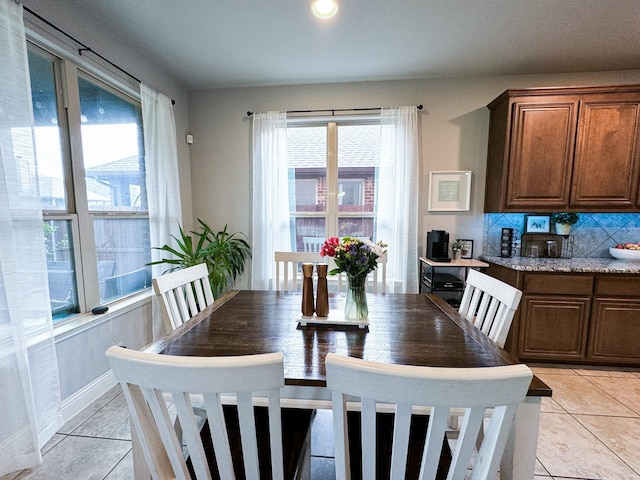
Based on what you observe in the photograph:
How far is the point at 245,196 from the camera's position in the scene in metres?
3.22

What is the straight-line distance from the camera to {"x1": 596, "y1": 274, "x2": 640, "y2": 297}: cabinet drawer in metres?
2.25

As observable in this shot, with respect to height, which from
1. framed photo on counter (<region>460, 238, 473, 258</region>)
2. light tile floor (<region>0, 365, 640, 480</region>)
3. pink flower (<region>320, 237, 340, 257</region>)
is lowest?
light tile floor (<region>0, 365, 640, 480</region>)

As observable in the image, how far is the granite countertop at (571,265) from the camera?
7.43ft

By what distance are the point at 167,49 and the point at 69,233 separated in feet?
5.48

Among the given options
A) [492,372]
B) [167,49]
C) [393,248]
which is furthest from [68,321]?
[393,248]

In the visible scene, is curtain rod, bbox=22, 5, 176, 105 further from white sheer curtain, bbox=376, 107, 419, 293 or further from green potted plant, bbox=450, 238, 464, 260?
green potted plant, bbox=450, 238, 464, 260

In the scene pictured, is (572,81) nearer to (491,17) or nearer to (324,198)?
(491,17)

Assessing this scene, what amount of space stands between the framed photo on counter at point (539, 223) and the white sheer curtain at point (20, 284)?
12.6 ft

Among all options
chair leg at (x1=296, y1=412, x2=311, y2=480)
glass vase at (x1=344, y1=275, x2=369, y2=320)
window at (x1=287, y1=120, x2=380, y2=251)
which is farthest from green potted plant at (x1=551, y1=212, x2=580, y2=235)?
chair leg at (x1=296, y1=412, x2=311, y2=480)

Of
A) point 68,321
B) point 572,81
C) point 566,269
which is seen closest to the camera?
point 68,321

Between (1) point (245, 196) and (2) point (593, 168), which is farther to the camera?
(1) point (245, 196)

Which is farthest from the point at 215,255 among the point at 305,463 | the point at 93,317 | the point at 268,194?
the point at 305,463

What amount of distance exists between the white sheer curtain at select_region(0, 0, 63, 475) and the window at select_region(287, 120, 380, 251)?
2.03 meters

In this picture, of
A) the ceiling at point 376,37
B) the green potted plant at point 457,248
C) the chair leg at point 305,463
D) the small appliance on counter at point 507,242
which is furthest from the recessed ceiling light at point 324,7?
the small appliance on counter at point 507,242
